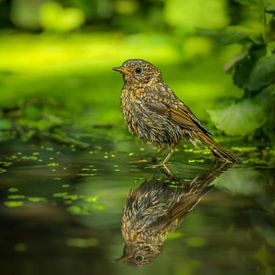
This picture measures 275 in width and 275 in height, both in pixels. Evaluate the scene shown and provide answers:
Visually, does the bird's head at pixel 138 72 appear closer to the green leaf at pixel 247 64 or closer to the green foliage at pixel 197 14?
the green leaf at pixel 247 64

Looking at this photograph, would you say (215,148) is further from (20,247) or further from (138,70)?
(20,247)

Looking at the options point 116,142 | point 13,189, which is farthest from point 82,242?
point 116,142

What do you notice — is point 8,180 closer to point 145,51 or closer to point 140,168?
point 140,168

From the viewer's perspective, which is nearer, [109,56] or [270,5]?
[270,5]

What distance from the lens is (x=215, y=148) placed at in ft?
17.8

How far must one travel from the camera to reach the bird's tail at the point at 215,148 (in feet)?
17.7

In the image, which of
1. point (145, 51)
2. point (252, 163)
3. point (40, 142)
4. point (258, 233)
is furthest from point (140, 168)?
point (145, 51)

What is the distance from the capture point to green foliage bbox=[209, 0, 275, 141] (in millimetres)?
5672

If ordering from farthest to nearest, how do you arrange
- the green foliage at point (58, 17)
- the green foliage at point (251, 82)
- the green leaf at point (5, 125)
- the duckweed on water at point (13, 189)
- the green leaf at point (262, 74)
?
the green foliage at point (58, 17) → the green leaf at point (5, 125) → the green foliage at point (251, 82) → the green leaf at point (262, 74) → the duckweed on water at point (13, 189)

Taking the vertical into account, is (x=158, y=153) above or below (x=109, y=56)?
above

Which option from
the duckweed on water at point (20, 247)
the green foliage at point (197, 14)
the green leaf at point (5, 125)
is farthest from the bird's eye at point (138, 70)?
the green foliage at point (197, 14)

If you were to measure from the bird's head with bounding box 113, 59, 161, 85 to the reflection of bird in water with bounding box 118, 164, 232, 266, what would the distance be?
2.21 ft

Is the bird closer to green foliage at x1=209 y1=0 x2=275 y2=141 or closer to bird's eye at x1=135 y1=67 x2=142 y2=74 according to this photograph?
bird's eye at x1=135 y1=67 x2=142 y2=74

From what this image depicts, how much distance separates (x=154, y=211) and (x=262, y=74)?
1.67m
